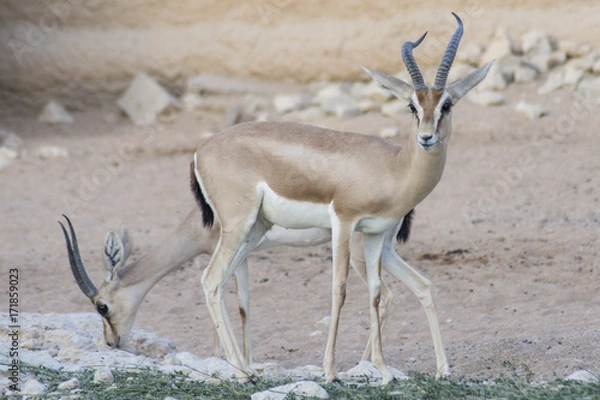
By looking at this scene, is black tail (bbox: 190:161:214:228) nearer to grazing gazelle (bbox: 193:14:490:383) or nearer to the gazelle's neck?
grazing gazelle (bbox: 193:14:490:383)

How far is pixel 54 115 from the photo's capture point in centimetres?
1616

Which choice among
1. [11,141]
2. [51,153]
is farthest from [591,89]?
[11,141]

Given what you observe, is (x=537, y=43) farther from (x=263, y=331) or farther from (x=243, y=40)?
(x=263, y=331)

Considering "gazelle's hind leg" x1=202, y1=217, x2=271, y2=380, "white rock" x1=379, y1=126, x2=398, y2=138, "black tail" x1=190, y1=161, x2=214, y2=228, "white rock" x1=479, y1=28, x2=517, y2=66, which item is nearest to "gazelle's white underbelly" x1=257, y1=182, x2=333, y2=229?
"gazelle's hind leg" x1=202, y1=217, x2=271, y2=380

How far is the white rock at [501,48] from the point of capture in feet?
47.7

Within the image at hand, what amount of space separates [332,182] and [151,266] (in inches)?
96.0

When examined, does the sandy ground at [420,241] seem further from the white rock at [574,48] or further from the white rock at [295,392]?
the white rock at [295,392]

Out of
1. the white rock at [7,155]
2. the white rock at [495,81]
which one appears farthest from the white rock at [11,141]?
the white rock at [495,81]

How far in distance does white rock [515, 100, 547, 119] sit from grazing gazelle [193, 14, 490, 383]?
21.7 ft

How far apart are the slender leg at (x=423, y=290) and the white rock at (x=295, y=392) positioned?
4.47 feet

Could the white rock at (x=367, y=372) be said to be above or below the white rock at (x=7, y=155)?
below

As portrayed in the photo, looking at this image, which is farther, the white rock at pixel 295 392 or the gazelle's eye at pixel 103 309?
the gazelle's eye at pixel 103 309

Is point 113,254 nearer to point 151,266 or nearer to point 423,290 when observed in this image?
point 151,266

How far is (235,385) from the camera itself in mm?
6172
